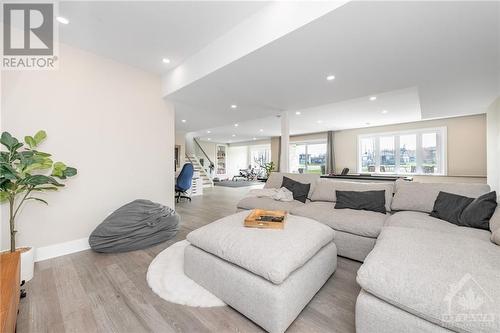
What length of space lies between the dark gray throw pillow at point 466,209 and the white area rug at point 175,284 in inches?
98.3

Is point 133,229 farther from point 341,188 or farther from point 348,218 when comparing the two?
point 341,188

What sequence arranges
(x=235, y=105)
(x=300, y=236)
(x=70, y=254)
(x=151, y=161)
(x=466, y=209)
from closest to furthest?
(x=300, y=236) < (x=466, y=209) < (x=70, y=254) < (x=151, y=161) < (x=235, y=105)

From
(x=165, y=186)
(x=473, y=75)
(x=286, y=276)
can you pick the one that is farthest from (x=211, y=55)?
(x=473, y=75)

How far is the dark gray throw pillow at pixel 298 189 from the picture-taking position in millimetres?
3384

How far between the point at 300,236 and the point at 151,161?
2.87 metres

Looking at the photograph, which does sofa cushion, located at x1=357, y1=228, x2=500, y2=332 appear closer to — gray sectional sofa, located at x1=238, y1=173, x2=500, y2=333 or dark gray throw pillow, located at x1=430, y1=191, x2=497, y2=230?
gray sectional sofa, located at x1=238, y1=173, x2=500, y2=333

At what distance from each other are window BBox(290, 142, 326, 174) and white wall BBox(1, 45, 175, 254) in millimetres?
7407

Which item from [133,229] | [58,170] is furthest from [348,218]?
[58,170]

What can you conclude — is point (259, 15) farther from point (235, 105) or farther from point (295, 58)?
point (235, 105)

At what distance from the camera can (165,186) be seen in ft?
12.1

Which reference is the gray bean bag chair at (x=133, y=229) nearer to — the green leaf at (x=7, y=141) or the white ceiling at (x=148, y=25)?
the green leaf at (x=7, y=141)

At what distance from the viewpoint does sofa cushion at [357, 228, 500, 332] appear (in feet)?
3.01

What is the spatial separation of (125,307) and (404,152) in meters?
8.94

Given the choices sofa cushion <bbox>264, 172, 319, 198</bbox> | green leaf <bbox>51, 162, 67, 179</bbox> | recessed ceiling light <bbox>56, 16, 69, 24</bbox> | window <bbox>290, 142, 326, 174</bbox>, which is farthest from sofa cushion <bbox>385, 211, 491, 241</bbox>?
window <bbox>290, 142, 326, 174</bbox>
